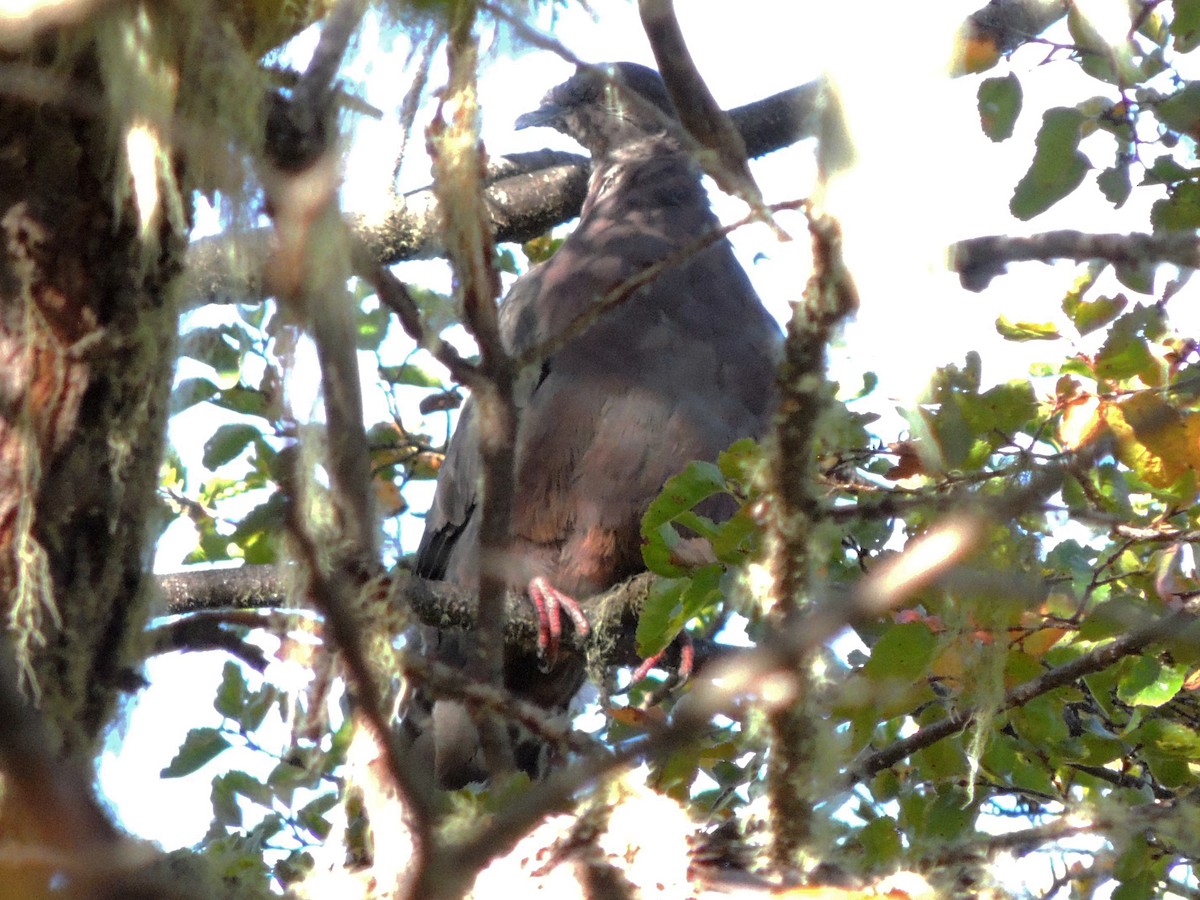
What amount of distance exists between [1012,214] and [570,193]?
237 centimetres

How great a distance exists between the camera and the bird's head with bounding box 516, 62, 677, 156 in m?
4.26

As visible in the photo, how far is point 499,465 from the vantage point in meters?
1.31

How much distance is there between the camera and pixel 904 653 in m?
1.74

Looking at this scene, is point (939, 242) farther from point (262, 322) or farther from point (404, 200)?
point (404, 200)

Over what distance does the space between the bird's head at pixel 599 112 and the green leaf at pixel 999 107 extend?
6.31 feet

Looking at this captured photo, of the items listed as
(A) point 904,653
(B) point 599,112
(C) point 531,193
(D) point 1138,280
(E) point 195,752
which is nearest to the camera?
(A) point 904,653

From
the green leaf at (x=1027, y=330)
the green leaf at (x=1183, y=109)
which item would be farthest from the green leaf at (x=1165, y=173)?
the green leaf at (x=1027, y=330)

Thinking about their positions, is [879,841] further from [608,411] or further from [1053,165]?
[608,411]

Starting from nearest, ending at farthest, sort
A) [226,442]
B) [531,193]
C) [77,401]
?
[77,401] < [226,442] < [531,193]

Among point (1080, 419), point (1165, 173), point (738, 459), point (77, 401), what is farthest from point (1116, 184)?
point (77, 401)

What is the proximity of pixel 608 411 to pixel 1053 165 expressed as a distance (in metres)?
1.62

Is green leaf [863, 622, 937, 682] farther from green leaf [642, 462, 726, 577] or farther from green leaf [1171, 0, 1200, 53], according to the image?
green leaf [1171, 0, 1200, 53]

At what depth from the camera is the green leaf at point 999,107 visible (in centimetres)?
220

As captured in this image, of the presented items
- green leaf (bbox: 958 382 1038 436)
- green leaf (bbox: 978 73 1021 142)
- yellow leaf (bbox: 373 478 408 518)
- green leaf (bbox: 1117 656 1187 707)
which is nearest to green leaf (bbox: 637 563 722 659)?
green leaf (bbox: 958 382 1038 436)
